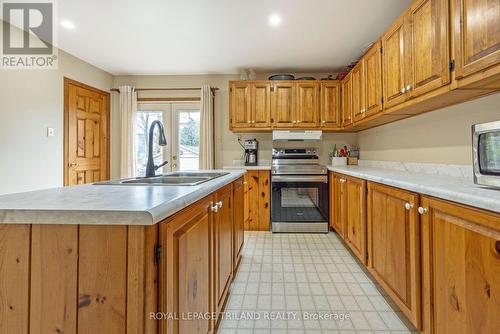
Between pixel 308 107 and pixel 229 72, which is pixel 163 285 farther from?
pixel 229 72

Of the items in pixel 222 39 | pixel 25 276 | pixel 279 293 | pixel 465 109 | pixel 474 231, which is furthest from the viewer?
pixel 222 39

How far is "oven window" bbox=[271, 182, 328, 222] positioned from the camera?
3.48m

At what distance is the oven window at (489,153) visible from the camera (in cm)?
108

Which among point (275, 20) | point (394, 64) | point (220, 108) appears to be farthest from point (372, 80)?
point (220, 108)

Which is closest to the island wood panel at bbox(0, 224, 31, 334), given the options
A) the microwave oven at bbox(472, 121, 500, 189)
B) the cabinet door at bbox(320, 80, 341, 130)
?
the microwave oven at bbox(472, 121, 500, 189)

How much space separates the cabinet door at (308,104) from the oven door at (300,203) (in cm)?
89

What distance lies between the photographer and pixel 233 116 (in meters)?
3.85

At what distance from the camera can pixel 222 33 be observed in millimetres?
2961

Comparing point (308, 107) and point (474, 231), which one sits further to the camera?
point (308, 107)

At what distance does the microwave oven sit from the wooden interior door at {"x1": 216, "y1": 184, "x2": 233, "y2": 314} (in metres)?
1.26

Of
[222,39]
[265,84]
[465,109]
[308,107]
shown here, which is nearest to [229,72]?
[265,84]

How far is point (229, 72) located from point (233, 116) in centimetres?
91

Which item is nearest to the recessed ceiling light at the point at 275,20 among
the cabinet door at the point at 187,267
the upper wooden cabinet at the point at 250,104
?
the upper wooden cabinet at the point at 250,104

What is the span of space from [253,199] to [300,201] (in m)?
0.66
